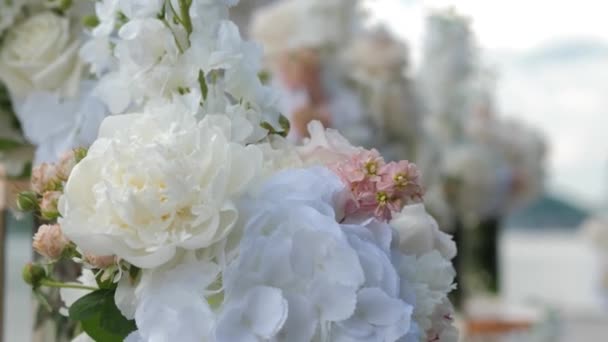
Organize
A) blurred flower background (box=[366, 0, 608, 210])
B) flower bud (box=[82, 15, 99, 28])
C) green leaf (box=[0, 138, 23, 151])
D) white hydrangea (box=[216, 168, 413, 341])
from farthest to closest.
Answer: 1. blurred flower background (box=[366, 0, 608, 210])
2. green leaf (box=[0, 138, 23, 151])
3. flower bud (box=[82, 15, 99, 28])
4. white hydrangea (box=[216, 168, 413, 341])

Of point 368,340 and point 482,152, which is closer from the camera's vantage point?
point 368,340

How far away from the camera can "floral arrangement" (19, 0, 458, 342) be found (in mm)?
313

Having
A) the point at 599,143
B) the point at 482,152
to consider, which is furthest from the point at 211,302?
the point at 599,143

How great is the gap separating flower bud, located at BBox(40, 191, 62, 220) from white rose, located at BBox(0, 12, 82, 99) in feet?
0.86

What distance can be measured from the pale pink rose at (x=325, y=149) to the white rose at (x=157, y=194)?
0.05 metres

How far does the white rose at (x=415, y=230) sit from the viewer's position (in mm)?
363

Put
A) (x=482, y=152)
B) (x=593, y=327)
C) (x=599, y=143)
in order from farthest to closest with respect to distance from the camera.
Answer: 1. (x=599, y=143)
2. (x=593, y=327)
3. (x=482, y=152)

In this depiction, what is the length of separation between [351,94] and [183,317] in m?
0.95

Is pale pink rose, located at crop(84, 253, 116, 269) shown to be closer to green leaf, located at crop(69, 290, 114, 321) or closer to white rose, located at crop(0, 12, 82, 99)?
green leaf, located at crop(69, 290, 114, 321)

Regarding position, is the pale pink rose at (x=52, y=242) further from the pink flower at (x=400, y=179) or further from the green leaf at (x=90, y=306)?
the pink flower at (x=400, y=179)

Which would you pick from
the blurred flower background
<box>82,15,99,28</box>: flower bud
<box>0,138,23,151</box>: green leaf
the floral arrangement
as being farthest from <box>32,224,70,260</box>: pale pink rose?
the blurred flower background

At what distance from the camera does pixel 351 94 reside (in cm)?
125

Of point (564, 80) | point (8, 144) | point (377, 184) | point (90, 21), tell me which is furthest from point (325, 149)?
point (564, 80)

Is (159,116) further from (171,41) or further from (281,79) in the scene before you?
(281,79)
